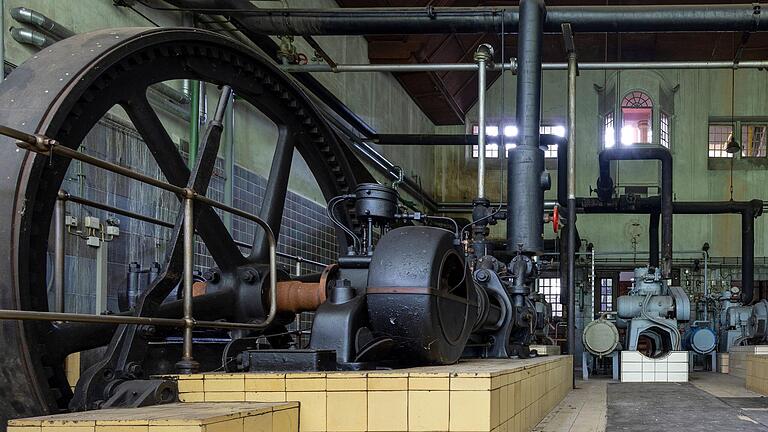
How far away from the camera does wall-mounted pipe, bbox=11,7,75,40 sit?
4.44 meters

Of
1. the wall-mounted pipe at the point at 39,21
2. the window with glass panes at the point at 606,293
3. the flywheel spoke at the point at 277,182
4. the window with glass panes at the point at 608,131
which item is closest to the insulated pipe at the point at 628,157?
the window with glass panes at the point at 608,131

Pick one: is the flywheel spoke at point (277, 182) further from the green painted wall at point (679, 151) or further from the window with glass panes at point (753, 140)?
the window with glass panes at point (753, 140)

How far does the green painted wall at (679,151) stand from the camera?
18.1 meters

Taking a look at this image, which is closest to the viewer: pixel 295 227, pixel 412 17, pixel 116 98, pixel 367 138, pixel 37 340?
pixel 37 340

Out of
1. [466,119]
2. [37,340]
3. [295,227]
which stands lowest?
[37,340]

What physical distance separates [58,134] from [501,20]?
6.06m

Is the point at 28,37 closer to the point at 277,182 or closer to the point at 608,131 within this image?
the point at 277,182

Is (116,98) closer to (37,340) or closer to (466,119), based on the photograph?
(37,340)

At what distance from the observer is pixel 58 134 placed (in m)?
2.55

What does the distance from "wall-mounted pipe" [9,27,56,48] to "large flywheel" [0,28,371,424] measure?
1.46 metres

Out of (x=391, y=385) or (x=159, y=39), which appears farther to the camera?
(x=159, y=39)

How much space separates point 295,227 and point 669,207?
6599 millimetres

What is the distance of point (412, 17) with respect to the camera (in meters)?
8.00

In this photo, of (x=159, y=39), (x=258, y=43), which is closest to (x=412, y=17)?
(x=258, y=43)
